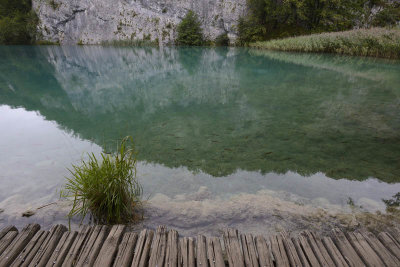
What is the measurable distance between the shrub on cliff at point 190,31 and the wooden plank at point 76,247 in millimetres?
40536

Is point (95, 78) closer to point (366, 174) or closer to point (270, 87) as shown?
point (270, 87)

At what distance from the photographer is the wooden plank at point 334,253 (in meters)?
2.16

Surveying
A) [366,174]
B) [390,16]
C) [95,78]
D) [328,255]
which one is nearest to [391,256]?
[328,255]

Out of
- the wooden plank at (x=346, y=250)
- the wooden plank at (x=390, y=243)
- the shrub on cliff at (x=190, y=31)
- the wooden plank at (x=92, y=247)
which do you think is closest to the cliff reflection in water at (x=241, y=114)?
the wooden plank at (x=390, y=243)

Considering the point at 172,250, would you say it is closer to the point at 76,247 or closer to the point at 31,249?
the point at 76,247

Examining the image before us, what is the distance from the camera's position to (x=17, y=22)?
43094 mm

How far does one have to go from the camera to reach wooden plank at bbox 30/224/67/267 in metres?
2.22

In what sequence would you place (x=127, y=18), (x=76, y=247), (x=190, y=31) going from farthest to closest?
(x=127, y=18) < (x=190, y=31) < (x=76, y=247)

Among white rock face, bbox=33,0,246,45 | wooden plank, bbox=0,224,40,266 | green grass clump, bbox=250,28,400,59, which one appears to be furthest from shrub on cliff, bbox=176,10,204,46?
wooden plank, bbox=0,224,40,266

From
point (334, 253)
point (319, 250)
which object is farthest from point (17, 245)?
point (334, 253)

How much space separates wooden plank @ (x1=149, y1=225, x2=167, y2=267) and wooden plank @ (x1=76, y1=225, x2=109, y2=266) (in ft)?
1.78

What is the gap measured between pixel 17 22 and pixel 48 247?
55808 mm

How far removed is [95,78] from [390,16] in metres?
33.7

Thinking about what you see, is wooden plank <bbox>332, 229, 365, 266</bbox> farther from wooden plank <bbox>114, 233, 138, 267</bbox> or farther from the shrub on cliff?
the shrub on cliff
